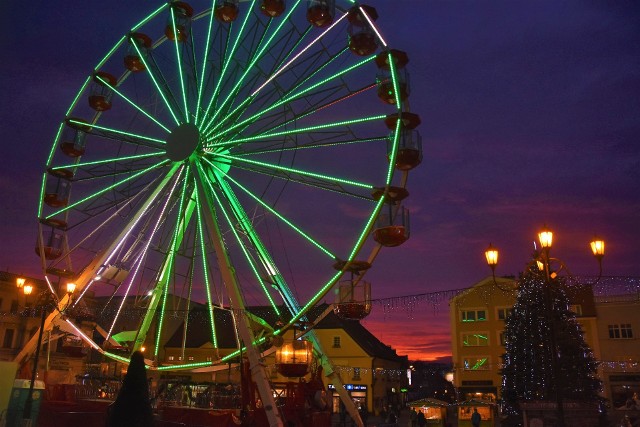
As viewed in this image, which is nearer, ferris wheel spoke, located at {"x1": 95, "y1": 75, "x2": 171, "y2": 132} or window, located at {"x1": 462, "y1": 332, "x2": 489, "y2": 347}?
ferris wheel spoke, located at {"x1": 95, "y1": 75, "x2": 171, "y2": 132}

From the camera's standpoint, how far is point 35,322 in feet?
150

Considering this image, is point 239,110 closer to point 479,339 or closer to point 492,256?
point 492,256

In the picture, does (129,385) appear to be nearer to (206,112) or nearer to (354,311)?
(354,311)

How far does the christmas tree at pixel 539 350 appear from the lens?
2816 centimetres

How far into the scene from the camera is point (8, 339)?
44125mm

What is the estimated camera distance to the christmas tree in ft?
92.4

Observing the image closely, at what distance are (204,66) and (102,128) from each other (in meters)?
5.02

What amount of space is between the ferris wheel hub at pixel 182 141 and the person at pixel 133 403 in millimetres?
10253

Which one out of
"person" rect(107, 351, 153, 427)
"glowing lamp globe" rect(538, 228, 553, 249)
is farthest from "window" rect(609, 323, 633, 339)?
"person" rect(107, 351, 153, 427)

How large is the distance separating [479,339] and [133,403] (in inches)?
1639

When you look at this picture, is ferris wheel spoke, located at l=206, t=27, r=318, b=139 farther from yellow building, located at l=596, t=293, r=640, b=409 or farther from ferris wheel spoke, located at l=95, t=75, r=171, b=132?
yellow building, located at l=596, t=293, r=640, b=409

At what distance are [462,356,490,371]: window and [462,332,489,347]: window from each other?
1.05 metres

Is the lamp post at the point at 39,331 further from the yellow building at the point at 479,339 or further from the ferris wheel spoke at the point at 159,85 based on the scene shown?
the yellow building at the point at 479,339

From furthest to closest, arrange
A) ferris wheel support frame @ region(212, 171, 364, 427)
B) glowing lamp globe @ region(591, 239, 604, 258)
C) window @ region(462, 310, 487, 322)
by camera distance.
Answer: window @ region(462, 310, 487, 322) → ferris wheel support frame @ region(212, 171, 364, 427) → glowing lamp globe @ region(591, 239, 604, 258)
